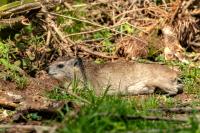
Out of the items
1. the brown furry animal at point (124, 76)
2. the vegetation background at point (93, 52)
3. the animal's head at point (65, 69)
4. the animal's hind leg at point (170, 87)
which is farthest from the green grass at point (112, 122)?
the animal's head at point (65, 69)

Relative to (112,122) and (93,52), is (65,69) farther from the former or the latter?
(112,122)

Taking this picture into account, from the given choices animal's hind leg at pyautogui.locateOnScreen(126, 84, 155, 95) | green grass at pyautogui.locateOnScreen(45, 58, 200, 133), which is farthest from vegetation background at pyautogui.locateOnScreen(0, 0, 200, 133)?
animal's hind leg at pyautogui.locateOnScreen(126, 84, 155, 95)

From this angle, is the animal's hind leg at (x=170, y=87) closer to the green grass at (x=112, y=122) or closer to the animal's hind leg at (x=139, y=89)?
the animal's hind leg at (x=139, y=89)

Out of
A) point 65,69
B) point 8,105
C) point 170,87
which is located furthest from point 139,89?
point 8,105

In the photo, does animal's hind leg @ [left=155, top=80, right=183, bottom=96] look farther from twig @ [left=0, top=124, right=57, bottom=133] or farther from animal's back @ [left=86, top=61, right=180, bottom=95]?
twig @ [left=0, top=124, right=57, bottom=133]

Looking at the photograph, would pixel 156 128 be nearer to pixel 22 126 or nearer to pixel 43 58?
pixel 22 126

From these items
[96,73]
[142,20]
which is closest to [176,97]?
[96,73]

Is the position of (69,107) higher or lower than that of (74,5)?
lower

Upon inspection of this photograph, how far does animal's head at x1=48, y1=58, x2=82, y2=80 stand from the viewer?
795 cm

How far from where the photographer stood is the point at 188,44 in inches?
384

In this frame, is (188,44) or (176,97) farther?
(188,44)

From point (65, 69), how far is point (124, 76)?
0.92m

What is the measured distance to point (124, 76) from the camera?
7773 mm

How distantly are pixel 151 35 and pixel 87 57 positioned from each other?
1.35 meters
